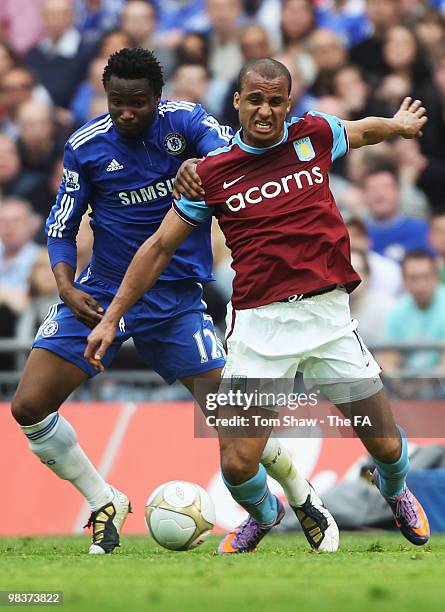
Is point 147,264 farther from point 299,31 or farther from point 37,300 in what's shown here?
point 299,31

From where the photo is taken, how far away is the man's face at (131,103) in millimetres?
7070

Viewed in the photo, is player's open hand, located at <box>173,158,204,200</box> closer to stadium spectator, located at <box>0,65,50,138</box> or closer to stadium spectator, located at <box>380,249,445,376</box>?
stadium spectator, located at <box>380,249,445,376</box>

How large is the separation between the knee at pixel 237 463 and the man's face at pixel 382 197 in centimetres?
669

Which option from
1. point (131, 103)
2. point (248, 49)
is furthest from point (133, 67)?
point (248, 49)

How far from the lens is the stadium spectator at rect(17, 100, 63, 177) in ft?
47.6

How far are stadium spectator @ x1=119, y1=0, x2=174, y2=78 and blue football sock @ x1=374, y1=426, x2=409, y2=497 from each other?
8.71m

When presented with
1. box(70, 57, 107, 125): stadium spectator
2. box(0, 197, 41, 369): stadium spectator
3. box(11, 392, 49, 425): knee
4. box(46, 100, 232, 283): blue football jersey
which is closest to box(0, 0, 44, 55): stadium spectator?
box(70, 57, 107, 125): stadium spectator

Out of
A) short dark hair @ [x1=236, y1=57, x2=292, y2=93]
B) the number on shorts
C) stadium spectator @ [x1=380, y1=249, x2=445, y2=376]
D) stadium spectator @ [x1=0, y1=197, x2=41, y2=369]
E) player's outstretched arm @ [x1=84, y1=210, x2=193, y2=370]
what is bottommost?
stadium spectator @ [x1=380, y1=249, x2=445, y2=376]

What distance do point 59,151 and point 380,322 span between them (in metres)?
4.69

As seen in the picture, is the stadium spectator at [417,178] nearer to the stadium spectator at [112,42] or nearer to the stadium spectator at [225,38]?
the stadium spectator at [225,38]

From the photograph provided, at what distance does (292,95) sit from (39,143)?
12.4ft

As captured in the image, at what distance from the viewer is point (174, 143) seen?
738cm

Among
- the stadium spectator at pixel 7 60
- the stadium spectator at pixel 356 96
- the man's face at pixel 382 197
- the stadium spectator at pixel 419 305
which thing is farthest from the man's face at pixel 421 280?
the stadium spectator at pixel 7 60

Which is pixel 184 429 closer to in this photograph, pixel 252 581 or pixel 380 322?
pixel 380 322
